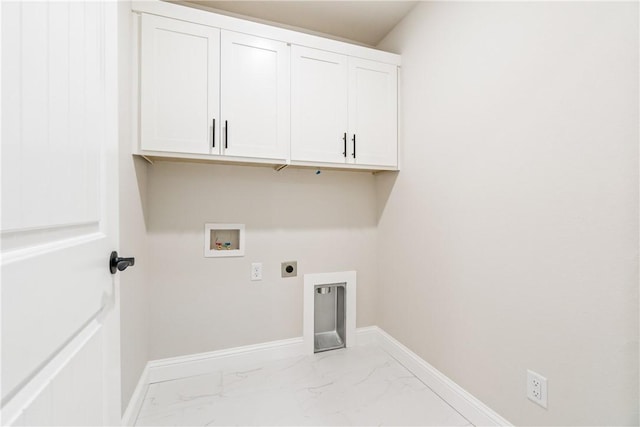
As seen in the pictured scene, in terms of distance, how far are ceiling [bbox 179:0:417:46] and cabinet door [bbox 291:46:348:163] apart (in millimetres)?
359

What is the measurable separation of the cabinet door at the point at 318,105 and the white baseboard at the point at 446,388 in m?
1.43

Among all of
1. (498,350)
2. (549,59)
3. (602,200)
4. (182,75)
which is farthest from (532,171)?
(182,75)

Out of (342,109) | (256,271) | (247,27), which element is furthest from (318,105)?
(256,271)

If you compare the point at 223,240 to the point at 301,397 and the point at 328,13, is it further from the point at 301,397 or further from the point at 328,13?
the point at 328,13

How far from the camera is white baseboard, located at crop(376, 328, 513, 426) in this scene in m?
1.43

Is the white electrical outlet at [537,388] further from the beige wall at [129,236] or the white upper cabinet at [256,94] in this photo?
the beige wall at [129,236]

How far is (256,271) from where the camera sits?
2059 mm

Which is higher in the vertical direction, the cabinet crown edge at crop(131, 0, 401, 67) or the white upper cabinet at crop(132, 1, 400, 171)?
the cabinet crown edge at crop(131, 0, 401, 67)

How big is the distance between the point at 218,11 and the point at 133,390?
241 centimetres

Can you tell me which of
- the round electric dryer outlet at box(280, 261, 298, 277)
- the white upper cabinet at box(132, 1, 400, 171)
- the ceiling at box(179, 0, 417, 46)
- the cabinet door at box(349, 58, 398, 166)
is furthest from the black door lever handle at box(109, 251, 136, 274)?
the ceiling at box(179, 0, 417, 46)

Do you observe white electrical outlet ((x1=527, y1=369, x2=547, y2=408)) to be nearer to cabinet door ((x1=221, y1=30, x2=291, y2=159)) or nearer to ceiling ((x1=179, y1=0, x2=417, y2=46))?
cabinet door ((x1=221, y1=30, x2=291, y2=159))

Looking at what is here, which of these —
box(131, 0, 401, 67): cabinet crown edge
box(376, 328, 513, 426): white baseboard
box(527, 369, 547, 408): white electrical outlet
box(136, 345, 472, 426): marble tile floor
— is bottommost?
box(136, 345, 472, 426): marble tile floor

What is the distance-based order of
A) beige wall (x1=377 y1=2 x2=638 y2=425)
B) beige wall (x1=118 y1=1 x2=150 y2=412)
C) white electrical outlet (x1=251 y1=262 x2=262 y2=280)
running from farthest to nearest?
white electrical outlet (x1=251 y1=262 x2=262 y2=280)
beige wall (x1=118 y1=1 x2=150 y2=412)
beige wall (x1=377 y1=2 x2=638 y2=425)

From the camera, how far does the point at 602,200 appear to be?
1.02m
